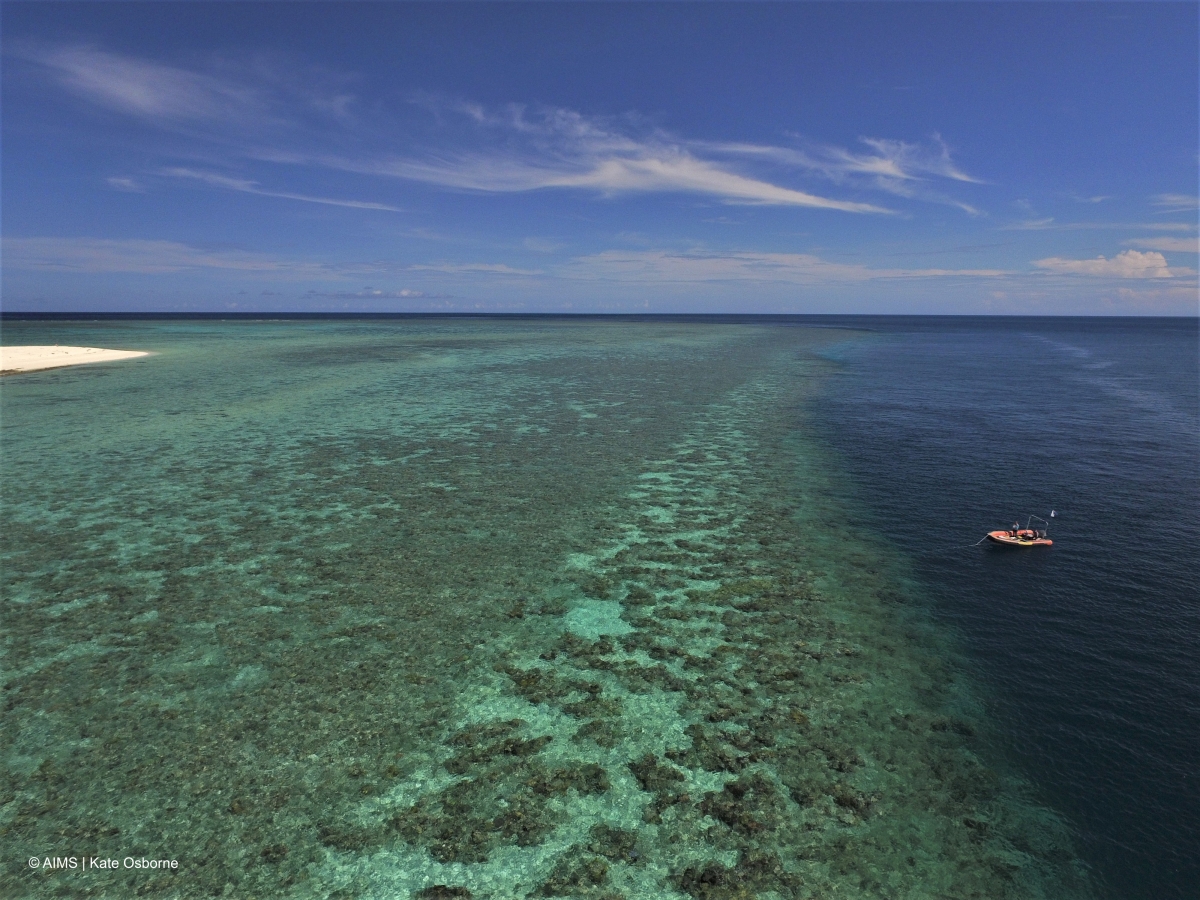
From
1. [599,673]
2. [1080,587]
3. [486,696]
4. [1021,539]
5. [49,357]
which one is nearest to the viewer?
[486,696]

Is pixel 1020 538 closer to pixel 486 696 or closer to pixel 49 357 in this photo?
pixel 486 696

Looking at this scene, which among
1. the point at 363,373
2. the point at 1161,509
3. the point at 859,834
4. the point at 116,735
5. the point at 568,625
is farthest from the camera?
the point at 363,373

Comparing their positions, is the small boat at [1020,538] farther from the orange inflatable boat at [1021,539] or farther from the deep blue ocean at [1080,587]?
the deep blue ocean at [1080,587]

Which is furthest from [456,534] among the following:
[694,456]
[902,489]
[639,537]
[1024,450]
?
[1024,450]

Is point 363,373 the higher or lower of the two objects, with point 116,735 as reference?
higher


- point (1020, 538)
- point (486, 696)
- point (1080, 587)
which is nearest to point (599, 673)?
point (486, 696)

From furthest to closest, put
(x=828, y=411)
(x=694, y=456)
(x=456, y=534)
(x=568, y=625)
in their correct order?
(x=828, y=411) → (x=694, y=456) → (x=456, y=534) → (x=568, y=625)

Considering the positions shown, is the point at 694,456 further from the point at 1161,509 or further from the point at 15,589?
the point at 15,589
